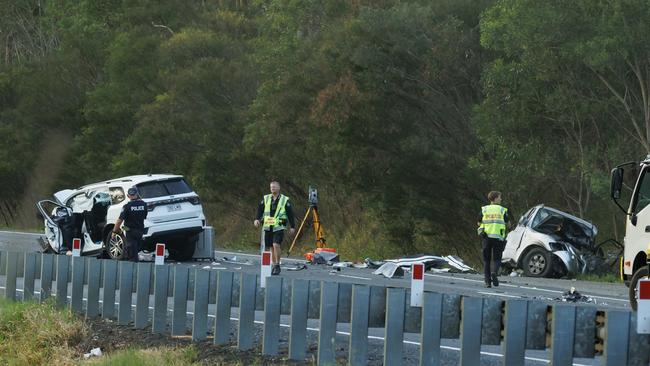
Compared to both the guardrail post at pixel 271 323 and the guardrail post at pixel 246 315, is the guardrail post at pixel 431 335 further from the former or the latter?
the guardrail post at pixel 246 315

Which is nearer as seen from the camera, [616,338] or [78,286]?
[616,338]

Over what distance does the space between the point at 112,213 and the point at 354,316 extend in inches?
590

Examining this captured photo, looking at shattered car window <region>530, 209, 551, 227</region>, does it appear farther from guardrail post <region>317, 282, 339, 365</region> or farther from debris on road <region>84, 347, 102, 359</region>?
guardrail post <region>317, 282, 339, 365</region>

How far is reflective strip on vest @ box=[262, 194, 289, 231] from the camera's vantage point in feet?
75.2

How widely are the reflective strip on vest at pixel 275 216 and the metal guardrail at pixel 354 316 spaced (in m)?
6.36

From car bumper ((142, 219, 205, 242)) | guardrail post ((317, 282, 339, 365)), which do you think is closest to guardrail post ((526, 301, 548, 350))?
guardrail post ((317, 282, 339, 365))

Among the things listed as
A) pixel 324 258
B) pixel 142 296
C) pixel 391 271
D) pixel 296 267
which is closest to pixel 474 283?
pixel 391 271

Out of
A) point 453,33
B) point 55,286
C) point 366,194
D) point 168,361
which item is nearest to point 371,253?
point 366,194

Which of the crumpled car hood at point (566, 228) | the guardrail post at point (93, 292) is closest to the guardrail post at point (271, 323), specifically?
the guardrail post at point (93, 292)

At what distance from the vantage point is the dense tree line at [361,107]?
32.5 m

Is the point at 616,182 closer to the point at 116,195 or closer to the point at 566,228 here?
the point at 566,228

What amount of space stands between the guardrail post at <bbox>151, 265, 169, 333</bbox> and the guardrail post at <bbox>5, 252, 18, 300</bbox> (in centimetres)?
392

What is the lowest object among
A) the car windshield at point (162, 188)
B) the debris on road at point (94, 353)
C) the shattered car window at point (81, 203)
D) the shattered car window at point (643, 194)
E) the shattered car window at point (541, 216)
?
the debris on road at point (94, 353)

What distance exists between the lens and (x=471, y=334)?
11180 millimetres
